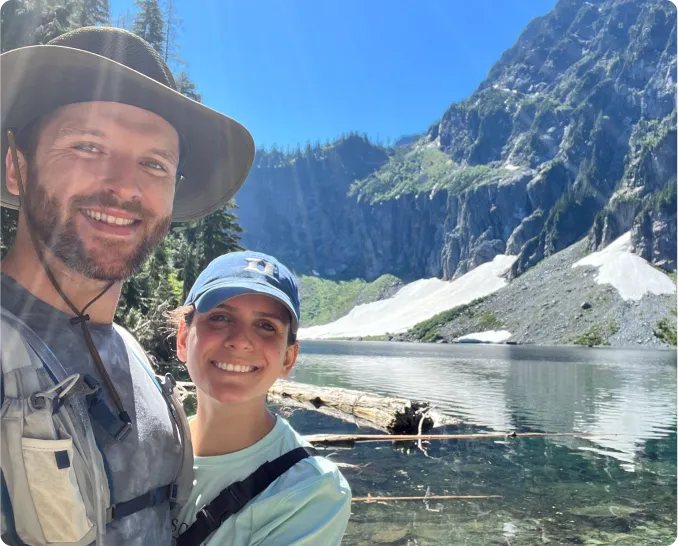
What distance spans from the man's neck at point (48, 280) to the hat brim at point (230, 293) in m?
0.76

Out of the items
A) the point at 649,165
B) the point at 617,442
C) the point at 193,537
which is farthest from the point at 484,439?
the point at 649,165

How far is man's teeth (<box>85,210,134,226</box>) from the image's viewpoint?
2162 millimetres

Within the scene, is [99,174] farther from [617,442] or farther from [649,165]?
[649,165]

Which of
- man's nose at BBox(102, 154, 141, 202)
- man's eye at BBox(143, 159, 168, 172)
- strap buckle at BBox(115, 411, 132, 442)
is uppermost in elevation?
man's eye at BBox(143, 159, 168, 172)

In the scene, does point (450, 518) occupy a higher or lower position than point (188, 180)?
lower

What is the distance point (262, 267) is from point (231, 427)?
0.95 m

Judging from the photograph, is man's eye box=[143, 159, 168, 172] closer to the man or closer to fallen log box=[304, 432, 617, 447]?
the man

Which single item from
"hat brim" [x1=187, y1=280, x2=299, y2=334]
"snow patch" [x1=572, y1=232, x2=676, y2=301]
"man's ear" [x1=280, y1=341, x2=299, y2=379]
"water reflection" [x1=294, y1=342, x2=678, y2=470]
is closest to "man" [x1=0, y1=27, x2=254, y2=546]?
"hat brim" [x1=187, y1=280, x2=299, y2=334]

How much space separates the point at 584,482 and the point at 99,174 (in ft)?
49.6

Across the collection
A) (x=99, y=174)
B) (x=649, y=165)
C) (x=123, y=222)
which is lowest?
(x=123, y=222)

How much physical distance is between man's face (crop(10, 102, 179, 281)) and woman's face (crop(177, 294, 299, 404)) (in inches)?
30.6

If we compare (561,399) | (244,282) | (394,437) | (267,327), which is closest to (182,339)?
(267,327)

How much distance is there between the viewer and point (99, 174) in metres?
2.22

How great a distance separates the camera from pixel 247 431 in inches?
119
